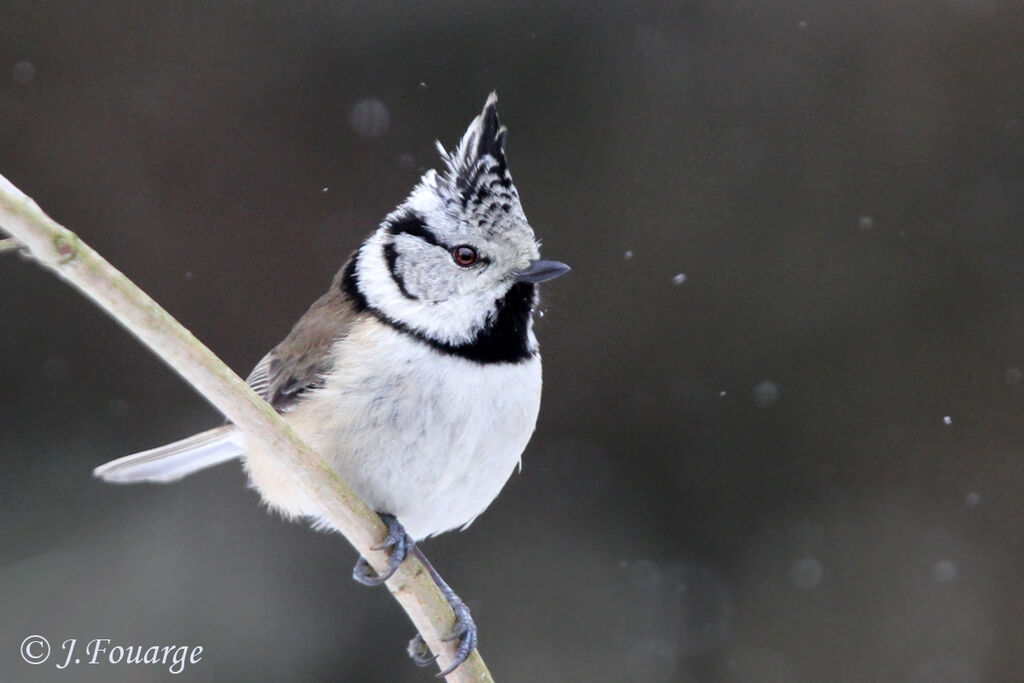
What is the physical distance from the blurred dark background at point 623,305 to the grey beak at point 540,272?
1.71 meters

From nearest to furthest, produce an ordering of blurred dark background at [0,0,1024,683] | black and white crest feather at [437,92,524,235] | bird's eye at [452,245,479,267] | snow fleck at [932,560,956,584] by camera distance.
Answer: black and white crest feather at [437,92,524,235] → bird's eye at [452,245,479,267] → blurred dark background at [0,0,1024,683] → snow fleck at [932,560,956,584]

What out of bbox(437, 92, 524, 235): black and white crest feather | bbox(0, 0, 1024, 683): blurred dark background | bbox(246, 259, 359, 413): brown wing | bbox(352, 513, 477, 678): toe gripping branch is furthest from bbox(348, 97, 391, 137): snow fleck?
bbox(352, 513, 477, 678): toe gripping branch

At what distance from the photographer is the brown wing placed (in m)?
2.14

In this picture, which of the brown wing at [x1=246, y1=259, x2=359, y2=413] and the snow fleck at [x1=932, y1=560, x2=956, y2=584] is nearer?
the brown wing at [x1=246, y1=259, x2=359, y2=413]

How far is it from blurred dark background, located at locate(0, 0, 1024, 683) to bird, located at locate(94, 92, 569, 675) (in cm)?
158

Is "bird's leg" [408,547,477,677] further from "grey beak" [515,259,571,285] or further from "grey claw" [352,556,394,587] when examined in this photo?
"grey beak" [515,259,571,285]

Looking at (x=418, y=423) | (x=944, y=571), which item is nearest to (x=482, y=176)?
(x=418, y=423)

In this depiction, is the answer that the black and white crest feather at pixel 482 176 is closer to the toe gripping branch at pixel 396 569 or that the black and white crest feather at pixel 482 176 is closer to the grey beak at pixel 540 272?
the grey beak at pixel 540 272

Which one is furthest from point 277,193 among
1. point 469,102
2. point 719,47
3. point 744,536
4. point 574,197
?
point 744,536

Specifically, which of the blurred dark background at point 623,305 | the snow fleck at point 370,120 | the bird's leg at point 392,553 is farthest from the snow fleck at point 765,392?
the bird's leg at point 392,553

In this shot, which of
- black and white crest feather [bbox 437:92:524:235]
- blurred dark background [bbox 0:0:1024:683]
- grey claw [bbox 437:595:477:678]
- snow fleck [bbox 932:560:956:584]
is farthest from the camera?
snow fleck [bbox 932:560:956:584]

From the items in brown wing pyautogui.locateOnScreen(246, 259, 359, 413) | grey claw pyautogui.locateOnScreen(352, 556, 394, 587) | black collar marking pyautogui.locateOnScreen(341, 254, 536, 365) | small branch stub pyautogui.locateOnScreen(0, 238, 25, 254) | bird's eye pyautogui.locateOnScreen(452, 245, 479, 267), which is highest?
small branch stub pyautogui.locateOnScreen(0, 238, 25, 254)

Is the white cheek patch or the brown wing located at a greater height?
the white cheek patch

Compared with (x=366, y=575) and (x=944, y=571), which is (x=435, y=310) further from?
(x=944, y=571)
